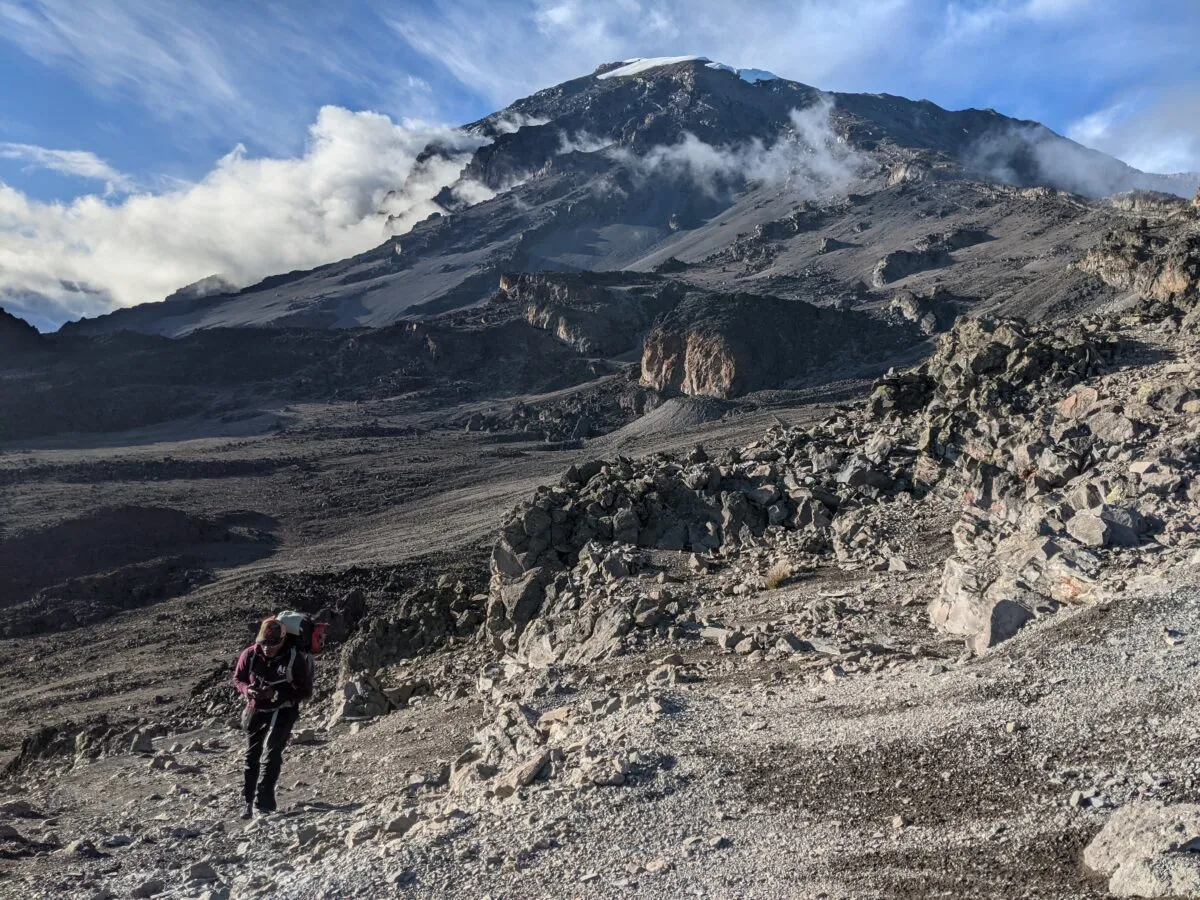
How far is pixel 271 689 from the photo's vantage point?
7051mm

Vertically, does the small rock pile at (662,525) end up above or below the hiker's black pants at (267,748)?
above

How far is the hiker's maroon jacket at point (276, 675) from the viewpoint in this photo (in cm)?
705

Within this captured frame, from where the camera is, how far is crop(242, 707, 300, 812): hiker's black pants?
7.12m

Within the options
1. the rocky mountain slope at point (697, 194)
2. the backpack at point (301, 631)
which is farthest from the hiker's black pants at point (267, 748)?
the rocky mountain slope at point (697, 194)

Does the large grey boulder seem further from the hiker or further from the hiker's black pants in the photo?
the hiker's black pants

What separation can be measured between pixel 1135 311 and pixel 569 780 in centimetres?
1449

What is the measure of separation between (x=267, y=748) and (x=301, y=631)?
3.08ft

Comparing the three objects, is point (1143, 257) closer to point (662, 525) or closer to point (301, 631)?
point (662, 525)

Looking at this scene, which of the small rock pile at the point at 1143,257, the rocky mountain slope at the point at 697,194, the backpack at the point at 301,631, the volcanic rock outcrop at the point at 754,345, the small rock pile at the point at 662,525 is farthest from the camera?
the rocky mountain slope at the point at 697,194

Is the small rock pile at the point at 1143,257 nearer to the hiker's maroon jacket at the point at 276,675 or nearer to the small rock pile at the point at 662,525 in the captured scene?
the small rock pile at the point at 662,525

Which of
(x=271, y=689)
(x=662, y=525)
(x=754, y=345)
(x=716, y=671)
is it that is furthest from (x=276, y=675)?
(x=754, y=345)

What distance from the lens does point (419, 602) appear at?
14883 millimetres

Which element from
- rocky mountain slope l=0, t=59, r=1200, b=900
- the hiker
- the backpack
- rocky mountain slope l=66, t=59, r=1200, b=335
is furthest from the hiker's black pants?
rocky mountain slope l=66, t=59, r=1200, b=335

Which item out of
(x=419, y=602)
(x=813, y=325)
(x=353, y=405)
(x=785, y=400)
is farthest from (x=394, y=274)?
(x=419, y=602)
